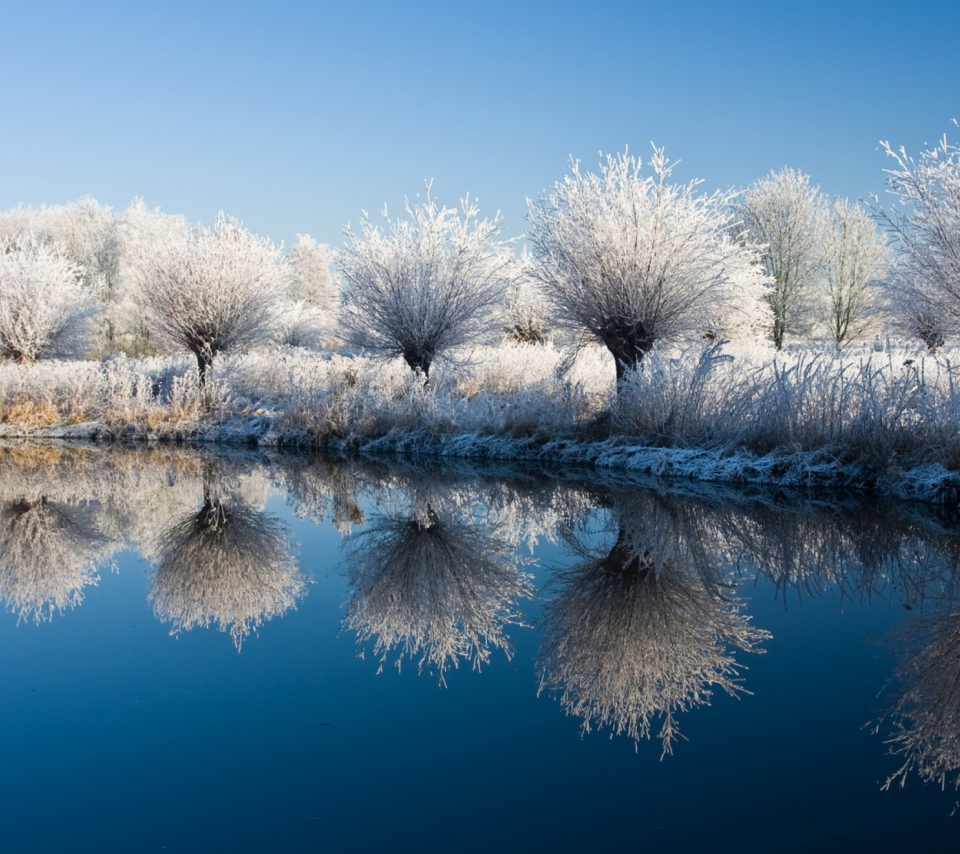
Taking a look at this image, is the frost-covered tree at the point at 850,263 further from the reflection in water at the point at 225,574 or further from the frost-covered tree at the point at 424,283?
the reflection in water at the point at 225,574

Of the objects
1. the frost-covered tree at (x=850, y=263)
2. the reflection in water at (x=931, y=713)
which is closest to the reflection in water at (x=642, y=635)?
the reflection in water at (x=931, y=713)

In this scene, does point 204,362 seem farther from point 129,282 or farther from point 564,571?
point 129,282

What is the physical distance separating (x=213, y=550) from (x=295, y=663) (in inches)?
109

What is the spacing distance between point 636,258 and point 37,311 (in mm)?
19540

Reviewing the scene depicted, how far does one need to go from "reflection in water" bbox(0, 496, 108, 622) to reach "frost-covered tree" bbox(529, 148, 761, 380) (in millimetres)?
8910

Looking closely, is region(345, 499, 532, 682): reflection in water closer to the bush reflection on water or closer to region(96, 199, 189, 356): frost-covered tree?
the bush reflection on water

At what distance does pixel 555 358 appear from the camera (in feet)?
64.2

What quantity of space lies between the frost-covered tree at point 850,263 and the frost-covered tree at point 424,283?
19954 millimetres

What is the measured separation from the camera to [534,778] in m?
2.93

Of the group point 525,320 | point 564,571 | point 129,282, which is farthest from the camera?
point 129,282

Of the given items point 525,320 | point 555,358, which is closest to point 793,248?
point 525,320

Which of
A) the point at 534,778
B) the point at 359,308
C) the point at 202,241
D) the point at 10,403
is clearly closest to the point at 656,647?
the point at 534,778

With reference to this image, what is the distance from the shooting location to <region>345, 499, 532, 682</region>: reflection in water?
4.40 meters

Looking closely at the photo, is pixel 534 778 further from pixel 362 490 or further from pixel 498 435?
pixel 498 435
